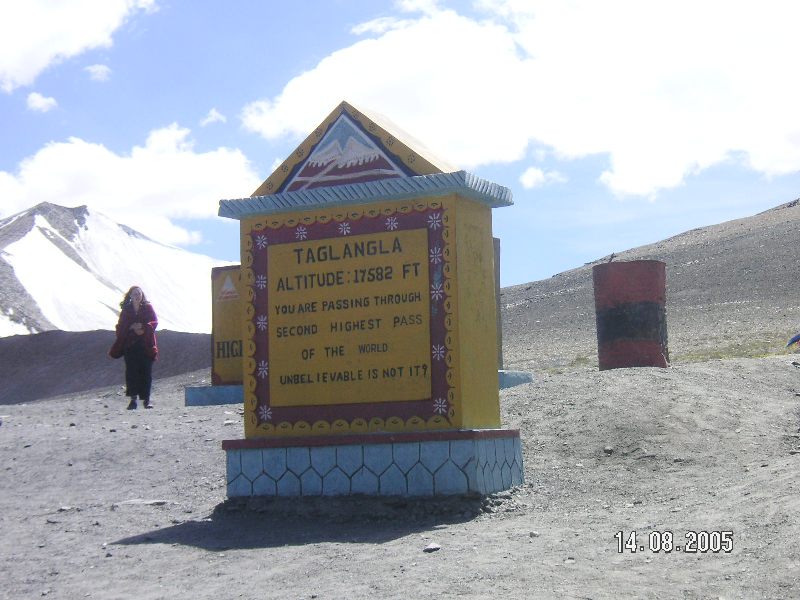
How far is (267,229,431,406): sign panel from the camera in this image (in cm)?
783

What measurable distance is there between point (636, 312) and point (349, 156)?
884 cm

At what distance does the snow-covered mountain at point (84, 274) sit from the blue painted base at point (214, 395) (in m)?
64.1

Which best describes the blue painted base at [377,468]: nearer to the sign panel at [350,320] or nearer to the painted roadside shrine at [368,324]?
the painted roadside shrine at [368,324]

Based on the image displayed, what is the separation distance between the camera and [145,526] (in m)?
7.95

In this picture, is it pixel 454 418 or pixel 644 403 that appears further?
pixel 644 403

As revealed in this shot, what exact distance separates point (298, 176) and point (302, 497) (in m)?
2.43

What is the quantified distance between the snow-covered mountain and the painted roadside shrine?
66.7 metres

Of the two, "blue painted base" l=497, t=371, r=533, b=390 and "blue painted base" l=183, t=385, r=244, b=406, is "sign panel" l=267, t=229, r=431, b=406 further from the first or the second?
"blue painted base" l=497, t=371, r=533, b=390

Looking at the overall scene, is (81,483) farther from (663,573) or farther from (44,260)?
(44,260)

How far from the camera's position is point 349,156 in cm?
832

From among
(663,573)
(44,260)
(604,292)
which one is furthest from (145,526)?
(44,260)

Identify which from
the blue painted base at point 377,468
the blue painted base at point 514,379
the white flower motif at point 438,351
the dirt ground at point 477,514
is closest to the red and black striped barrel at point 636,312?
the dirt ground at point 477,514

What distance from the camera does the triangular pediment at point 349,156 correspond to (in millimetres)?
8102
